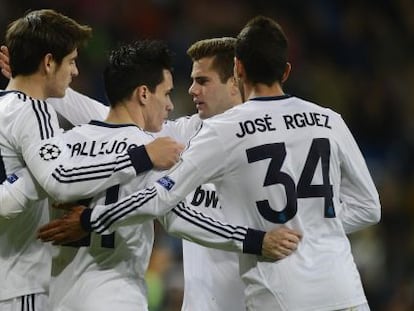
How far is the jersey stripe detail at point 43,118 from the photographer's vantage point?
15.3ft

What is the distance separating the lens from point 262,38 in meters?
4.66

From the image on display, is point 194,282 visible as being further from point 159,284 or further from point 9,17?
point 9,17

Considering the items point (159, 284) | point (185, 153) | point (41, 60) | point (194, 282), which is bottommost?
point (159, 284)

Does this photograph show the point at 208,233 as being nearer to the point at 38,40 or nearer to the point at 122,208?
the point at 122,208

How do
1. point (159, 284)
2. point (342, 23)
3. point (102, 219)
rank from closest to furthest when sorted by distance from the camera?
point (102, 219), point (159, 284), point (342, 23)

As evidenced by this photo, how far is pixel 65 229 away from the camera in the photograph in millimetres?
4645

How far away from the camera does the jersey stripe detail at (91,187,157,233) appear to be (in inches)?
178

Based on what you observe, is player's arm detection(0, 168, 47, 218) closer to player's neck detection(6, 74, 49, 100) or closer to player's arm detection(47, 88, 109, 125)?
player's neck detection(6, 74, 49, 100)

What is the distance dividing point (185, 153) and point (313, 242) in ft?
2.15

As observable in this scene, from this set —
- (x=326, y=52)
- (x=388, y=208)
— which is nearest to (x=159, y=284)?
(x=388, y=208)

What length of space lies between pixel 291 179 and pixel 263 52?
56 cm

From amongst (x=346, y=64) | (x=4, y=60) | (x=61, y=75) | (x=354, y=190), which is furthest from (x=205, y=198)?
(x=346, y=64)

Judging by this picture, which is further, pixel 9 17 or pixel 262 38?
pixel 9 17

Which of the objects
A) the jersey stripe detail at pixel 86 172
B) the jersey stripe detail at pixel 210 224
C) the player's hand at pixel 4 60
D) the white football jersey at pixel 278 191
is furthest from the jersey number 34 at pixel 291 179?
the player's hand at pixel 4 60
